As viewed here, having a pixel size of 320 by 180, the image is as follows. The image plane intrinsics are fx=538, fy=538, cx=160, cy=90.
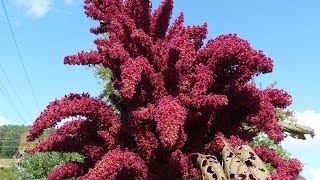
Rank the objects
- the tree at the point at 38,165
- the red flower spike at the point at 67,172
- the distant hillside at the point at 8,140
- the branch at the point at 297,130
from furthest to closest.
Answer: the distant hillside at the point at 8,140 < the tree at the point at 38,165 < the branch at the point at 297,130 < the red flower spike at the point at 67,172

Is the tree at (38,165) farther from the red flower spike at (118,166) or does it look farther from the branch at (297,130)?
the red flower spike at (118,166)

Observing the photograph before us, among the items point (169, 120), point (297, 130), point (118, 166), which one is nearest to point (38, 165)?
point (297, 130)

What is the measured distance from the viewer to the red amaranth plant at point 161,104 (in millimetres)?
3234

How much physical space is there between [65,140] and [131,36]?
2.88ft

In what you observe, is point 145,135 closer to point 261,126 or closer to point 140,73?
point 140,73

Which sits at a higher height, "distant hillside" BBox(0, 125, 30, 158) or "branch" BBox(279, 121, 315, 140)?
"distant hillside" BBox(0, 125, 30, 158)

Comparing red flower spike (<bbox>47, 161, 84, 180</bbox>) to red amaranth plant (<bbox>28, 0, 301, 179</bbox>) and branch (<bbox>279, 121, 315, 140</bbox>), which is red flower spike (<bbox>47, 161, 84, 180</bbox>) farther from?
branch (<bbox>279, 121, 315, 140</bbox>)

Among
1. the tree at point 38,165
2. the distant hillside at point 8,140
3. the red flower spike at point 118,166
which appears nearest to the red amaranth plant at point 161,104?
the red flower spike at point 118,166

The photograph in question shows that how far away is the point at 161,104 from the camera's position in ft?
10.4

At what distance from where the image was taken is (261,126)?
3463 millimetres

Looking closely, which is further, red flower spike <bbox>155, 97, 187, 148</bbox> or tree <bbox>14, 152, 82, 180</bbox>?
tree <bbox>14, 152, 82, 180</bbox>

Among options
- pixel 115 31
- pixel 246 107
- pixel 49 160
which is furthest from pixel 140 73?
pixel 49 160

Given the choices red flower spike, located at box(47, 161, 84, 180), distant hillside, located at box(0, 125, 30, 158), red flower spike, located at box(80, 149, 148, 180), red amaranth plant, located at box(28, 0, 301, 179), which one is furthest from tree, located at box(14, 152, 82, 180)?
distant hillside, located at box(0, 125, 30, 158)

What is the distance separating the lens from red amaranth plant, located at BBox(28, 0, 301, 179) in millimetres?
3234
